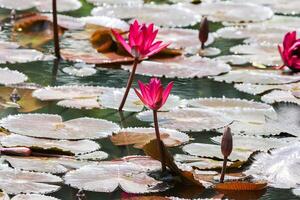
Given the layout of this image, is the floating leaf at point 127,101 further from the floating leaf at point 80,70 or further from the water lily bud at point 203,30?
the water lily bud at point 203,30

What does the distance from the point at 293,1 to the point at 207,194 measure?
282 centimetres

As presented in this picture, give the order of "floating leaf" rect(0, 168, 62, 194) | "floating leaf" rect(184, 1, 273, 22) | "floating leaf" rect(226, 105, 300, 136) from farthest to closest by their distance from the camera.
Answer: "floating leaf" rect(184, 1, 273, 22) < "floating leaf" rect(226, 105, 300, 136) < "floating leaf" rect(0, 168, 62, 194)

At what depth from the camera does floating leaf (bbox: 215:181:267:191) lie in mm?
2457

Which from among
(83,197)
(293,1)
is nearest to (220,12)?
(293,1)

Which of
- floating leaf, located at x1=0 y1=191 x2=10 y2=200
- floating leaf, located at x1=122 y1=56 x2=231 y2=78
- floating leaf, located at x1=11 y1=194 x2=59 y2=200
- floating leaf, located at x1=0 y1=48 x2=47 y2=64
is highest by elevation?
floating leaf, located at x1=0 y1=48 x2=47 y2=64

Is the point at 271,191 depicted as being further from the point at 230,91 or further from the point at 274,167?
the point at 230,91

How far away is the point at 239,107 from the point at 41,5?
1793mm

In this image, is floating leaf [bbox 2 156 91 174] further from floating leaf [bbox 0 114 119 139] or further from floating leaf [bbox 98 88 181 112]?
floating leaf [bbox 98 88 181 112]

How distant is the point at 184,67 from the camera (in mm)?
3742

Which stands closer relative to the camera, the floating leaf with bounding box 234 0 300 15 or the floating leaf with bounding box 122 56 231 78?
the floating leaf with bounding box 122 56 231 78

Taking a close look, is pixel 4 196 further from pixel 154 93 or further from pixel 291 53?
pixel 291 53

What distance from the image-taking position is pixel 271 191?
2.49 m

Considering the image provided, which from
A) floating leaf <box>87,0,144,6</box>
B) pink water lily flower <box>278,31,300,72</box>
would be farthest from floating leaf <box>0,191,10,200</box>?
floating leaf <box>87,0,144,6</box>

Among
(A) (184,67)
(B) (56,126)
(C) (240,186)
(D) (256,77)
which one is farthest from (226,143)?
(A) (184,67)
